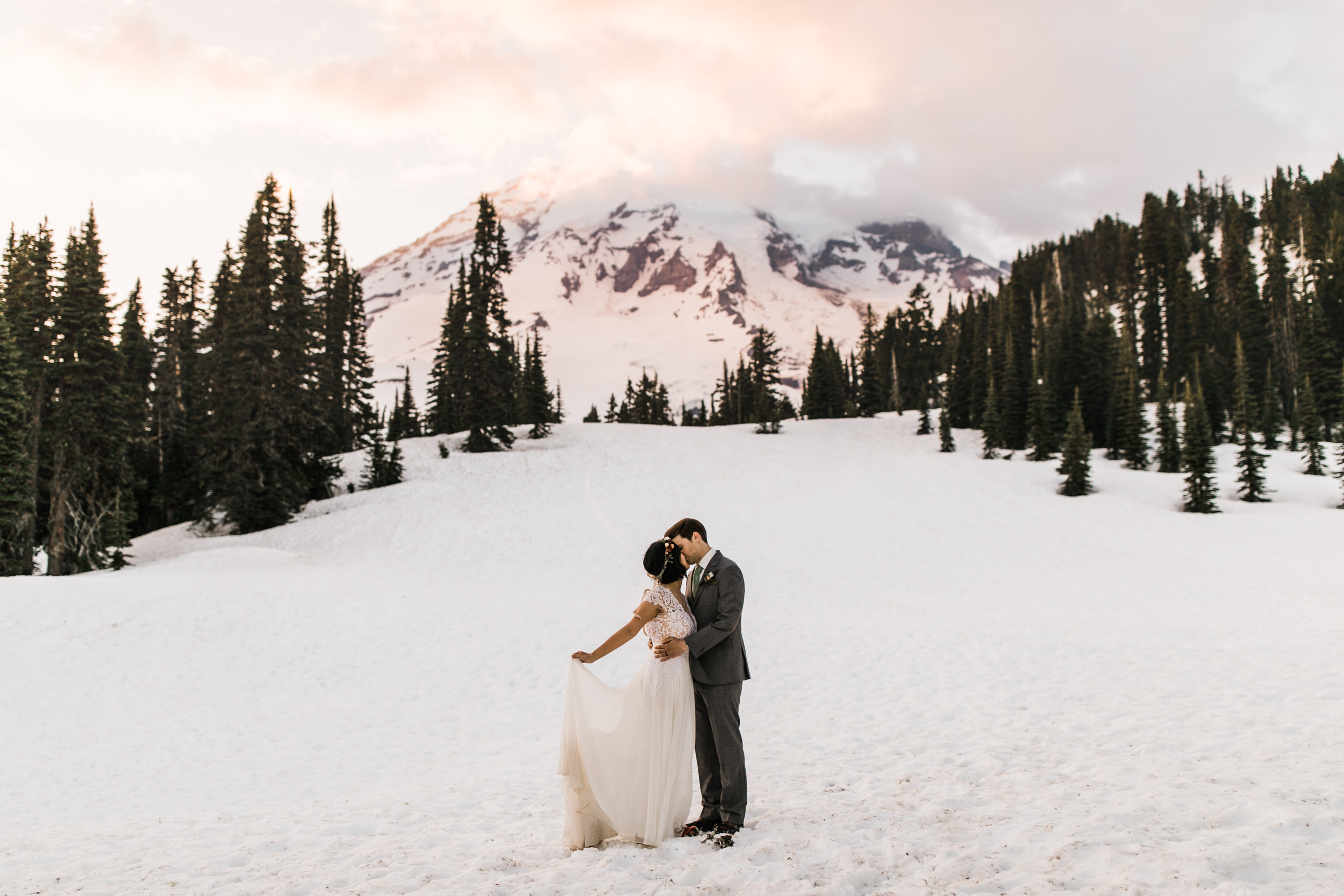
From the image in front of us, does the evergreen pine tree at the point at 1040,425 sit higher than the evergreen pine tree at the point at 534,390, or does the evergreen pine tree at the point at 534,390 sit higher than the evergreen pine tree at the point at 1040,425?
the evergreen pine tree at the point at 534,390

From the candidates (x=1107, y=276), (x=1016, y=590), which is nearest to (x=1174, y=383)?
(x=1107, y=276)

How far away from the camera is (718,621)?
547cm

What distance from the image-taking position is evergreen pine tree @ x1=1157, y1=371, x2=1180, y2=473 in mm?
39094

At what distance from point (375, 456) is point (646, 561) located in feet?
112

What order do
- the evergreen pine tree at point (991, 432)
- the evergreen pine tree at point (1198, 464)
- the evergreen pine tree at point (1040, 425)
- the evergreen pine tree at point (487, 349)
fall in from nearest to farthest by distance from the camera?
the evergreen pine tree at point (1198, 464) < the evergreen pine tree at point (487, 349) < the evergreen pine tree at point (1040, 425) < the evergreen pine tree at point (991, 432)

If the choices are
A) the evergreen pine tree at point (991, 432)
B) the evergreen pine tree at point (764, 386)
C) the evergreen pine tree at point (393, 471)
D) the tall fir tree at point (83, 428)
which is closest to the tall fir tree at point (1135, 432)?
the evergreen pine tree at point (991, 432)

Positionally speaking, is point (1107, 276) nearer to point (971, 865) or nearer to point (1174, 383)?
point (1174, 383)

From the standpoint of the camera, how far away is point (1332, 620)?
1413 cm

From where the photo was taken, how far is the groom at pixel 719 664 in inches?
217

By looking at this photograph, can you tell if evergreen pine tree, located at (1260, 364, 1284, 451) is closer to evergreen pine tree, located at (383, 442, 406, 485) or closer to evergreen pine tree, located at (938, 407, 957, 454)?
evergreen pine tree, located at (938, 407, 957, 454)

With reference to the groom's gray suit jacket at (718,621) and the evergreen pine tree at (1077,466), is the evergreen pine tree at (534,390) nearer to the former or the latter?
the evergreen pine tree at (1077,466)

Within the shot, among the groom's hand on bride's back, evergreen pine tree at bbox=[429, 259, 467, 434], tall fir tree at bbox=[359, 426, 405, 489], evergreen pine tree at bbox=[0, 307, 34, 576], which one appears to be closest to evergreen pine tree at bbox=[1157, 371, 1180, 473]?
evergreen pine tree at bbox=[429, 259, 467, 434]

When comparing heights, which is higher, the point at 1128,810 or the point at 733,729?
the point at 733,729

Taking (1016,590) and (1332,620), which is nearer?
(1332,620)
